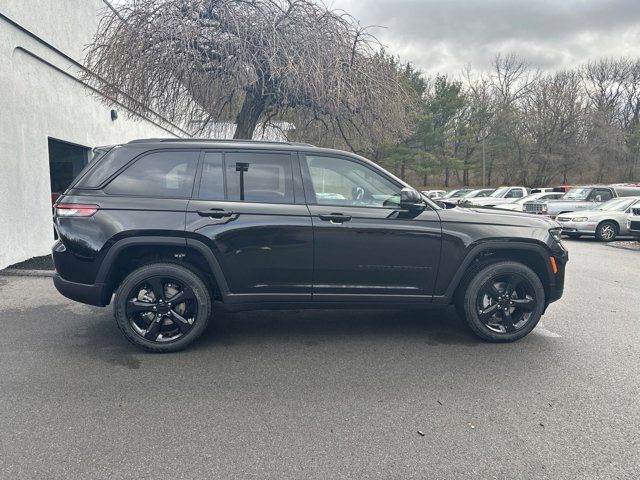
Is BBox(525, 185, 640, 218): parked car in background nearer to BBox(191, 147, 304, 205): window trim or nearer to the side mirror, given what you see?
the side mirror

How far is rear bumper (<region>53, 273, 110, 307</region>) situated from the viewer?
144 inches

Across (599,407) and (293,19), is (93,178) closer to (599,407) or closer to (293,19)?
(599,407)

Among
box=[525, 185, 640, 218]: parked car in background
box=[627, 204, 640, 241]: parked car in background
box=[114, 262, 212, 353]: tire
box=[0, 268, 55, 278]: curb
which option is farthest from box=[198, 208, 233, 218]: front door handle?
box=[525, 185, 640, 218]: parked car in background

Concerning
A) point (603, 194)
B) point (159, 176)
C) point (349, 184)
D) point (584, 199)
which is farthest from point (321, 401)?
point (603, 194)

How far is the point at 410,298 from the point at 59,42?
8.97m

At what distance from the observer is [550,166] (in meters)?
40.9

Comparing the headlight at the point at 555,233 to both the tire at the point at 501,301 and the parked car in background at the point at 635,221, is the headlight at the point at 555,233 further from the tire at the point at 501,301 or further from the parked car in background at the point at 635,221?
the parked car in background at the point at 635,221

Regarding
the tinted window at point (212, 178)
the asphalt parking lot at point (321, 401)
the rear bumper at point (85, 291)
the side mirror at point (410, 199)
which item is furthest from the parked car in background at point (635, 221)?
the rear bumper at point (85, 291)

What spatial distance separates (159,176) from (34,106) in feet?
18.8

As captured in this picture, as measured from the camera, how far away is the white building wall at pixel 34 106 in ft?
22.6

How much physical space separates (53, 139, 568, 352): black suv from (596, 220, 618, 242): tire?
1137cm

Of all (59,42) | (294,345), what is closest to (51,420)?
(294,345)

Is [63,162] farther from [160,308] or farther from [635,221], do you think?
[635,221]

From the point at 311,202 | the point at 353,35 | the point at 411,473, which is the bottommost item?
the point at 411,473
